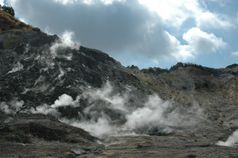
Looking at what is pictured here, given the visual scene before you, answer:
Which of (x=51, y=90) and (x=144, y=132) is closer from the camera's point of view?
(x=144, y=132)

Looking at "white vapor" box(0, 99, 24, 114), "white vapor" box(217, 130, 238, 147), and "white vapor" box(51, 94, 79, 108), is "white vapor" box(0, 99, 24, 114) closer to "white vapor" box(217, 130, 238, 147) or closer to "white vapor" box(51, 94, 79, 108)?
"white vapor" box(51, 94, 79, 108)

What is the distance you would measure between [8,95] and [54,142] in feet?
46.9

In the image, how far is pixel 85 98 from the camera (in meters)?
53.5

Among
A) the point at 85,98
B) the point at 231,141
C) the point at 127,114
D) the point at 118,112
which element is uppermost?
the point at 85,98

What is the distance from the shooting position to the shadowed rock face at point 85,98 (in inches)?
1468

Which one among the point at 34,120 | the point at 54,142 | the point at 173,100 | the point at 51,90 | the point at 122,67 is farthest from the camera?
the point at 122,67

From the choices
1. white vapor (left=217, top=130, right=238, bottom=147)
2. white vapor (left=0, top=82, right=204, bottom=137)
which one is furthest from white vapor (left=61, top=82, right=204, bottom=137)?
white vapor (left=217, top=130, right=238, bottom=147)

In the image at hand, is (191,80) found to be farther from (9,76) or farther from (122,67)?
(9,76)

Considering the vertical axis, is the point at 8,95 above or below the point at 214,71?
below

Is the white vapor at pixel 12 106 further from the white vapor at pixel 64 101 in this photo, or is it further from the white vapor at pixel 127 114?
the white vapor at pixel 127 114

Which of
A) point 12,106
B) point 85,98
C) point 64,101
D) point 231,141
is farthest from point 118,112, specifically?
point 231,141

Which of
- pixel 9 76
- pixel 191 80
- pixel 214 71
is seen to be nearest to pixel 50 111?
pixel 9 76

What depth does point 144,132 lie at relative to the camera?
49281mm

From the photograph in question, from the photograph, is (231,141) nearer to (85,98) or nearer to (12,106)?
(85,98)
